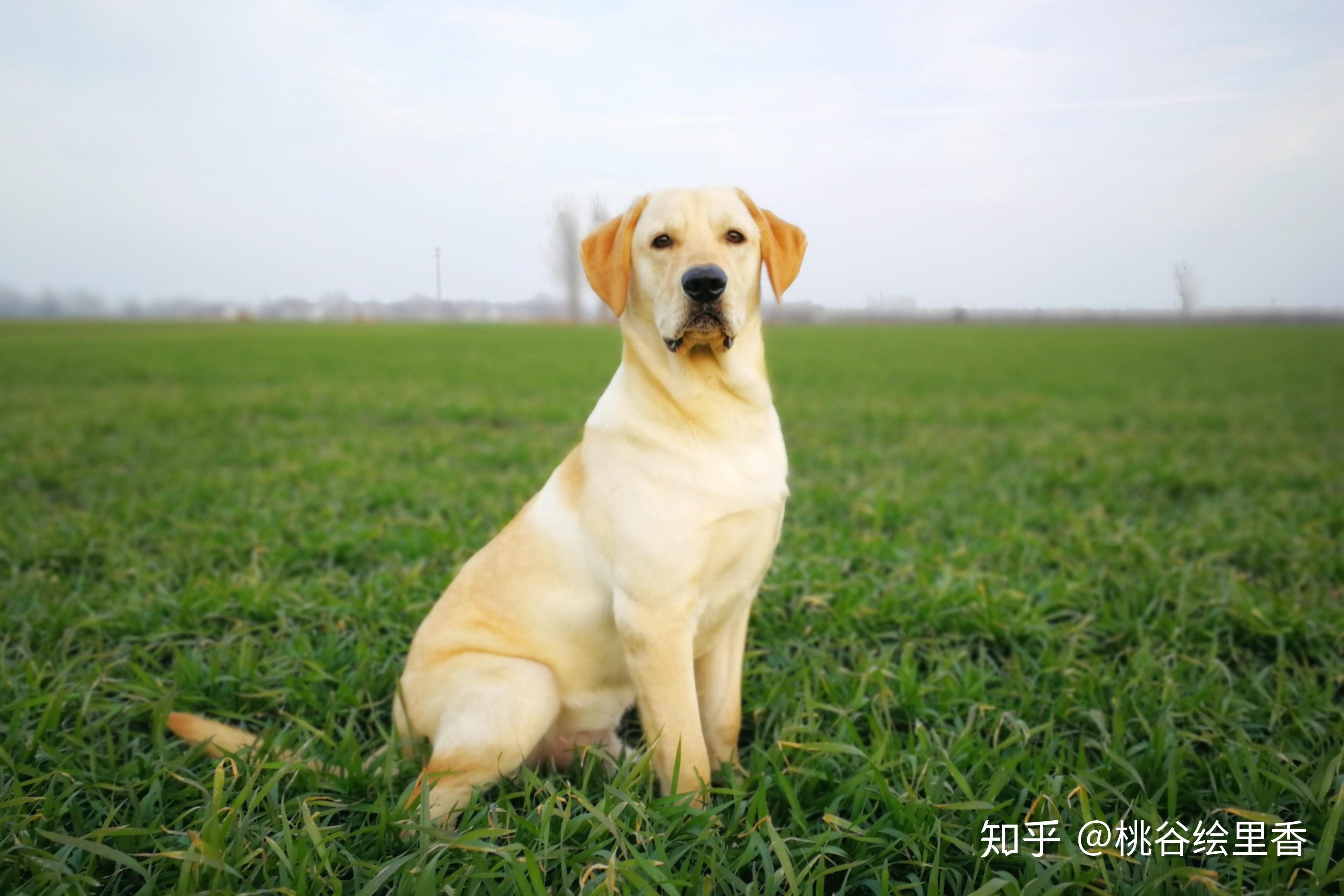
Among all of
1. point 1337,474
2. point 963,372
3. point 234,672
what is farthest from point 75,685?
point 963,372

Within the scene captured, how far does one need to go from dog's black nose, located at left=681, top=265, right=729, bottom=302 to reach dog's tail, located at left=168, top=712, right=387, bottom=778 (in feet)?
5.23

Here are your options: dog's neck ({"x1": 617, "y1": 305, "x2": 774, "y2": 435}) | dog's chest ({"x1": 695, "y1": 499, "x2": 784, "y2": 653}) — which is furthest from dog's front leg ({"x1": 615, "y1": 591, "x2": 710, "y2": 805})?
dog's neck ({"x1": 617, "y1": 305, "x2": 774, "y2": 435})

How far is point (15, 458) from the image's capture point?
22.6ft

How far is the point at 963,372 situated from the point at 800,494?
12034 millimetres

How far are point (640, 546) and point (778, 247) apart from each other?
99 centimetres

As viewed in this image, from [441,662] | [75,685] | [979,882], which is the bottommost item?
[979,882]

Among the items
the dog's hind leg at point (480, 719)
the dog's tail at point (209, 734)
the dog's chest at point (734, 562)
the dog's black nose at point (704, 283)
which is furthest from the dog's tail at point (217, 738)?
the dog's black nose at point (704, 283)

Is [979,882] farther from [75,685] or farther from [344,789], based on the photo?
[75,685]

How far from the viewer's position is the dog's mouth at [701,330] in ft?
6.95

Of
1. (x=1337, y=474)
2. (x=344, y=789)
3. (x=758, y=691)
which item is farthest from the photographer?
(x=1337, y=474)

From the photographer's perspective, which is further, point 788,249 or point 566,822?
point 788,249

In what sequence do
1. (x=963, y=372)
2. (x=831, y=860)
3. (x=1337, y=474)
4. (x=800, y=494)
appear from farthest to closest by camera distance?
(x=963, y=372) → (x=1337, y=474) → (x=800, y=494) → (x=831, y=860)

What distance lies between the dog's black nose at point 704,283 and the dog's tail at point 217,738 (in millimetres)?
1594

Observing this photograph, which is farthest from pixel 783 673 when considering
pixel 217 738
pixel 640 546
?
pixel 217 738
